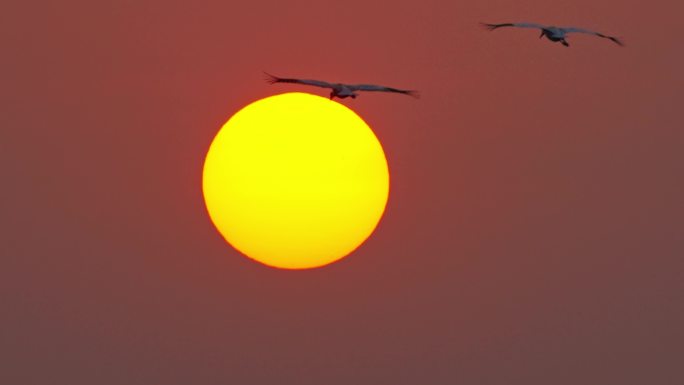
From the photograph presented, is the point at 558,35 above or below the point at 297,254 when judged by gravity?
above

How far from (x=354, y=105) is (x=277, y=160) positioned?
695 centimetres

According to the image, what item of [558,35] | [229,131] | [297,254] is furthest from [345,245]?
[558,35]

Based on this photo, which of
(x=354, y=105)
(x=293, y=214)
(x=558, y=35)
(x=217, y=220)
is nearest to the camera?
(x=558, y=35)

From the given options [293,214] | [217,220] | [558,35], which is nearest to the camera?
[558,35]

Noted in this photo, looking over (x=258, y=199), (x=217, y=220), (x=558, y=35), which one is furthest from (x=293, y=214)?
(x=558, y=35)

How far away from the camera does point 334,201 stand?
83.1 feet

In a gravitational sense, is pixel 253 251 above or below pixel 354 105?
below

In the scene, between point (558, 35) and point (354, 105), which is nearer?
point (558, 35)

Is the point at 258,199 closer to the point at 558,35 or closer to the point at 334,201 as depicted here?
the point at 334,201

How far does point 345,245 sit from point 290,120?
7.08 ft

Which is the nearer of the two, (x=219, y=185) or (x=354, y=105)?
(x=219, y=185)

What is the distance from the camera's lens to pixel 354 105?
32.2 metres

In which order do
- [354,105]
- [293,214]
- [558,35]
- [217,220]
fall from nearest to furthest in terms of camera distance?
[558,35] → [293,214] → [217,220] → [354,105]

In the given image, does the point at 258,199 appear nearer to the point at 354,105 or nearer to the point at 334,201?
the point at 334,201
